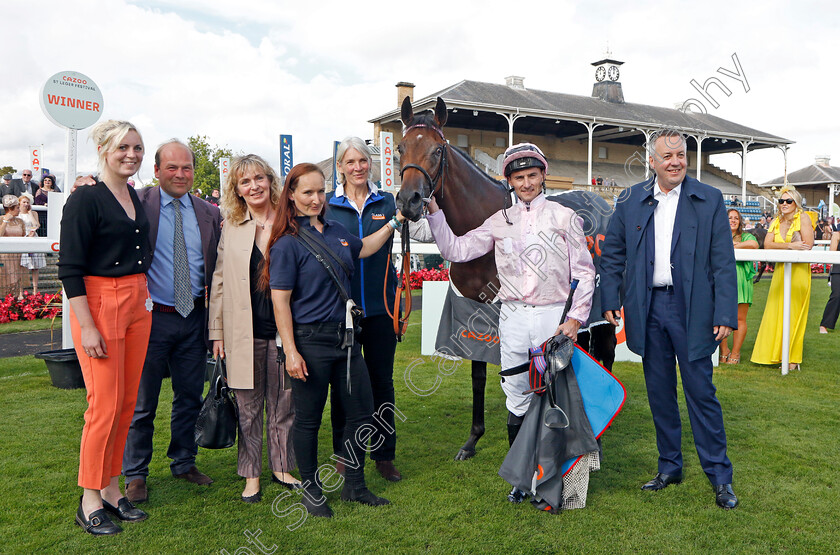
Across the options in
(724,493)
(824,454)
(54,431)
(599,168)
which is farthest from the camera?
(599,168)

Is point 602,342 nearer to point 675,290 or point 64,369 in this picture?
point 675,290

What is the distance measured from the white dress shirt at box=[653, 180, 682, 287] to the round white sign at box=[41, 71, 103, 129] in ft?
16.9

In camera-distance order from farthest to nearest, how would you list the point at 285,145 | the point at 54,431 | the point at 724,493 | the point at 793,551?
the point at 285,145 < the point at 54,431 < the point at 724,493 < the point at 793,551

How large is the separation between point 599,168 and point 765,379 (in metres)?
28.1

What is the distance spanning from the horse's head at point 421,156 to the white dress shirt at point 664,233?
1192 millimetres

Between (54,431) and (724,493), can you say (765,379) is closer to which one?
(724,493)

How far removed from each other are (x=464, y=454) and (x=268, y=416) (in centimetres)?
126

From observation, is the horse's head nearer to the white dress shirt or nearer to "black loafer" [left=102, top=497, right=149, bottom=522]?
the white dress shirt

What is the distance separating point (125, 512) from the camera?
2916mm

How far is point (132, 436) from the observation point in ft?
10.3

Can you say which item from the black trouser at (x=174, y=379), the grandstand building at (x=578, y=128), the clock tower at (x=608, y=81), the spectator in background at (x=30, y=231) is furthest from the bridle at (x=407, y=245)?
the clock tower at (x=608, y=81)

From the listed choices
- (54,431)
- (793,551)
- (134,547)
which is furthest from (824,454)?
(54,431)

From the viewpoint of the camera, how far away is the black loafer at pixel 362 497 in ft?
10.1

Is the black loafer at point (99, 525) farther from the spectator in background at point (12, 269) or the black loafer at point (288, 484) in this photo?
the spectator in background at point (12, 269)
